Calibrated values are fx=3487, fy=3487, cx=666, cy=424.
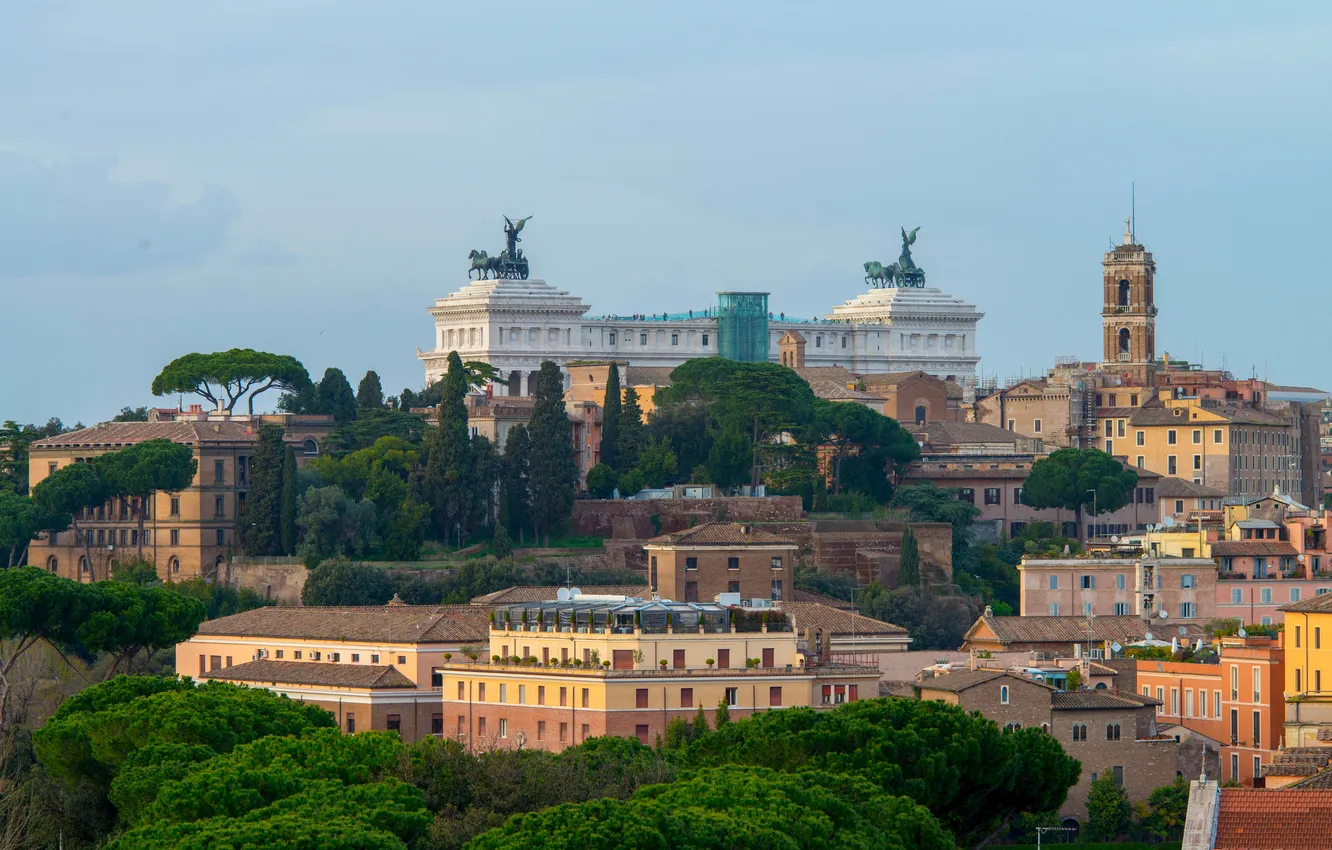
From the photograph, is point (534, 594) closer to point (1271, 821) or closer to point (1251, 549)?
point (1251, 549)

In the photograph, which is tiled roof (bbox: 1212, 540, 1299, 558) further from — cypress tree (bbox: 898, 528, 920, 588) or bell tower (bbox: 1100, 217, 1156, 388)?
bell tower (bbox: 1100, 217, 1156, 388)

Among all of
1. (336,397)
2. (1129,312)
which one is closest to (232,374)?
(336,397)

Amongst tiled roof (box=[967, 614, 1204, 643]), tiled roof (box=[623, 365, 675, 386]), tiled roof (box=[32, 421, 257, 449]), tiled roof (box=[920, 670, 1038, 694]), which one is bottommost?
tiled roof (box=[920, 670, 1038, 694])

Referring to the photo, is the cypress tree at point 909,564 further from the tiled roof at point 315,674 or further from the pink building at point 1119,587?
the tiled roof at point 315,674

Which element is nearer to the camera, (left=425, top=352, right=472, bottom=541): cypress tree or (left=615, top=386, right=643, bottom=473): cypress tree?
(left=425, top=352, right=472, bottom=541): cypress tree

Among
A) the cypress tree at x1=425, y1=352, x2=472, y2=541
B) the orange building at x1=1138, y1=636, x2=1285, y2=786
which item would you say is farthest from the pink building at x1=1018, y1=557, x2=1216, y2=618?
the cypress tree at x1=425, y1=352, x2=472, y2=541
